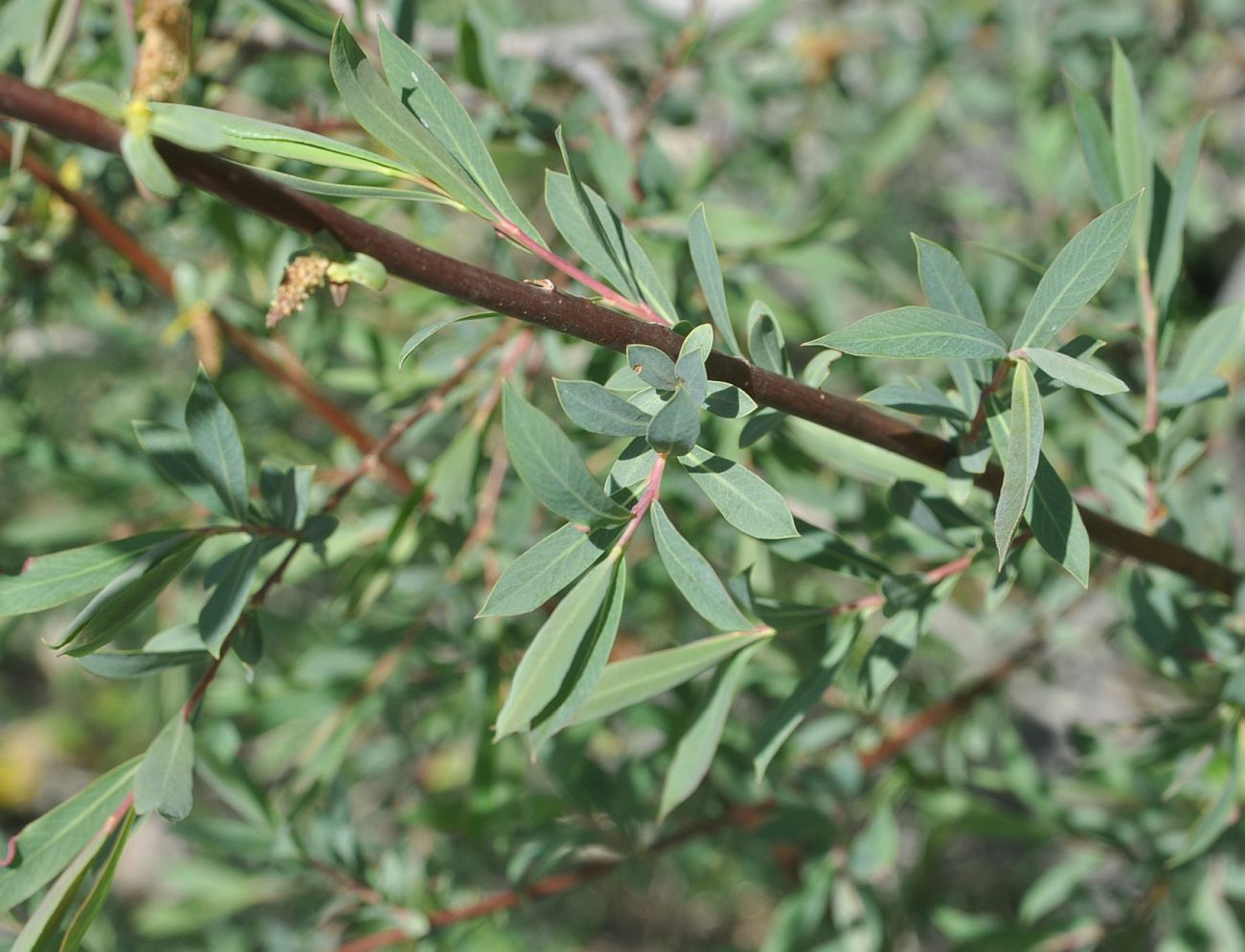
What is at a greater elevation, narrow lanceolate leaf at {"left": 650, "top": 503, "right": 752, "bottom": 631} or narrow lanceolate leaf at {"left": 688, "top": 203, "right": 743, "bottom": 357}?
narrow lanceolate leaf at {"left": 688, "top": 203, "right": 743, "bottom": 357}

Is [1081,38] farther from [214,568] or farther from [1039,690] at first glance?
[214,568]

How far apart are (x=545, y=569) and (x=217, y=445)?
168 millimetres

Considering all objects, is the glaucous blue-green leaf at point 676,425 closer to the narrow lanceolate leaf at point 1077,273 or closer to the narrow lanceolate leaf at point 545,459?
the narrow lanceolate leaf at point 545,459

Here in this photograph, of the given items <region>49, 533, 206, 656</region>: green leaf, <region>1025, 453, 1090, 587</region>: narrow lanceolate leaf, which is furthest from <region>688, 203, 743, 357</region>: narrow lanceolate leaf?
<region>49, 533, 206, 656</region>: green leaf

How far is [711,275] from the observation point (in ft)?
1.37

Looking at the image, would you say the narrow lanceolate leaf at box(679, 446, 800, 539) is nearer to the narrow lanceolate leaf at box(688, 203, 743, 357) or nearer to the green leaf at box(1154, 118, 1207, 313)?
the narrow lanceolate leaf at box(688, 203, 743, 357)

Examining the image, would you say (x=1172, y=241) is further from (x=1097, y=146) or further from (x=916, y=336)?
(x=916, y=336)

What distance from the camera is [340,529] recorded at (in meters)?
0.77

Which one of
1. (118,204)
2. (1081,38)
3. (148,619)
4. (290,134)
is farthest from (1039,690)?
(290,134)

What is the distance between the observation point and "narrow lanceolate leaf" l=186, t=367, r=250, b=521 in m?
0.44

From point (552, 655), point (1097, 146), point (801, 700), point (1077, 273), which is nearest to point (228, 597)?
point (552, 655)

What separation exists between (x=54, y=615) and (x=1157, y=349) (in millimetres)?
1375

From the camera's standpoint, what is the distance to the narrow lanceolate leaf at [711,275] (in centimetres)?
41

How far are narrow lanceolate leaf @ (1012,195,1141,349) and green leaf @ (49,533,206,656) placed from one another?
1.16 feet
